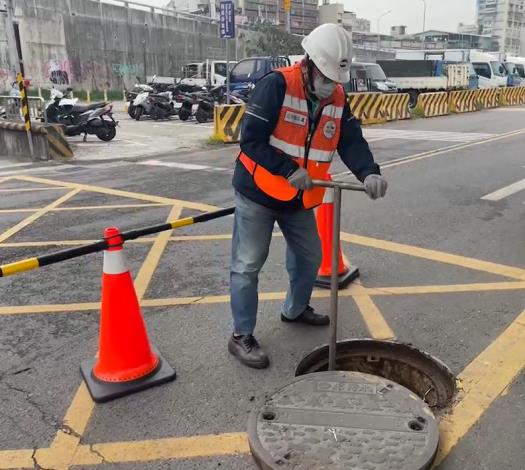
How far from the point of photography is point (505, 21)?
10812 cm

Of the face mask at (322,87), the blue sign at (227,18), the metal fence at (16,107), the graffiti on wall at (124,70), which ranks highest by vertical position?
the blue sign at (227,18)

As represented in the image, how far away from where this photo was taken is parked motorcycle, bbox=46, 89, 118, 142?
41.1 ft

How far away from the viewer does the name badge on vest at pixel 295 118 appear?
8.98 ft

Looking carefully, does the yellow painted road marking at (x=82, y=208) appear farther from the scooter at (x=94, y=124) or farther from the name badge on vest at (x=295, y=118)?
the scooter at (x=94, y=124)

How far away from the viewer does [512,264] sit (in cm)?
457

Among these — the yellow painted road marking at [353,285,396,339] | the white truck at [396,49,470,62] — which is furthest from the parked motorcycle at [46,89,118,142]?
the white truck at [396,49,470,62]

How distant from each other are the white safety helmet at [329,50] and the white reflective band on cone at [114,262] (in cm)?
135

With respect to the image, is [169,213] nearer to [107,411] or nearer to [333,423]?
[107,411]

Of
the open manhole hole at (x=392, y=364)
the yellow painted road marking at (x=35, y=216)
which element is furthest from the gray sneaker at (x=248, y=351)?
the yellow painted road marking at (x=35, y=216)

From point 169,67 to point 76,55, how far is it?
25.0 feet

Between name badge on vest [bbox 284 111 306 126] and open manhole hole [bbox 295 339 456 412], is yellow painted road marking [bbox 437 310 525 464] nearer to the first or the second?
open manhole hole [bbox 295 339 456 412]

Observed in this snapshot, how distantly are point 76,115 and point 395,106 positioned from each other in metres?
10.6

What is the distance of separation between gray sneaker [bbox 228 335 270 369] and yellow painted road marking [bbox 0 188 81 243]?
11.0ft

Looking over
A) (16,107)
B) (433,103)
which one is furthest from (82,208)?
(433,103)
